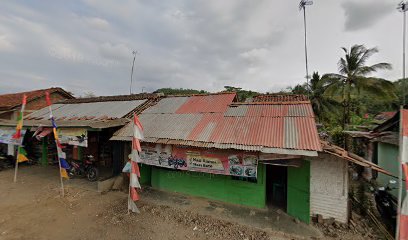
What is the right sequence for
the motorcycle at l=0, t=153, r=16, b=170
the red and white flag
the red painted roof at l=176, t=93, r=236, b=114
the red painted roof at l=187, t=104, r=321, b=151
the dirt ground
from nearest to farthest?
the dirt ground, the red painted roof at l=187, t=104, r=321, b=151, the red and white flag, the red painted roof at l=176, t=93, r=236, b=114, the motorcycle at l=0, t=153, r=16, b=170

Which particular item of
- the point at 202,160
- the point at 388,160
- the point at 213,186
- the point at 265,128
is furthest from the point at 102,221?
the point at 388,160

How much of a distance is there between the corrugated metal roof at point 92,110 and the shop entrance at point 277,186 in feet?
24.8

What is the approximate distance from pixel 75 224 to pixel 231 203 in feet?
17.0

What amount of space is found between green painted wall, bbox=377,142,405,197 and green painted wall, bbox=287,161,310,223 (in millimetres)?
4549

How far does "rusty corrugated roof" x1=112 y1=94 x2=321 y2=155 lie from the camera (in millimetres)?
6172

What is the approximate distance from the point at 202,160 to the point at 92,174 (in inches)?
244

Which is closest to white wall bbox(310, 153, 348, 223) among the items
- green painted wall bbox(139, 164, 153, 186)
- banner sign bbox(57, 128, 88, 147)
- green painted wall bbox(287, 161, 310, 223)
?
green painted wall bbox(287, 161, 310, 223)

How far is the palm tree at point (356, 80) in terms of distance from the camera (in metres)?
14.5

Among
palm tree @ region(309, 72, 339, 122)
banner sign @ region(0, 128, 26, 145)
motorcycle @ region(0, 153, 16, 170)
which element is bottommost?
motorcycle @ region(0, 153, 16, 170)

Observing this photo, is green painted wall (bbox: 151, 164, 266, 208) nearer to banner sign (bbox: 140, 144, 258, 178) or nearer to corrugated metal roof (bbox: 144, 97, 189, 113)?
banner sign (bbox: 140, 144, 258, 178)

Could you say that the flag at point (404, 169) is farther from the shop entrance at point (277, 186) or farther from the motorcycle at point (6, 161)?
the motorcycle at point (6, 161)

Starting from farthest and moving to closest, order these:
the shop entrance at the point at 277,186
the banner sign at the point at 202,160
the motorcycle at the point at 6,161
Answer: the motorcycle at the point at 6,161, the shop entrance at the point at 277,186, the banner sign at the point at 202,160

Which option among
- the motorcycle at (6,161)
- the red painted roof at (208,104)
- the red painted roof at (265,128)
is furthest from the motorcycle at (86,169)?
the red painted roof at (265,128)

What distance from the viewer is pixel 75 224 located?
19.8 feet
